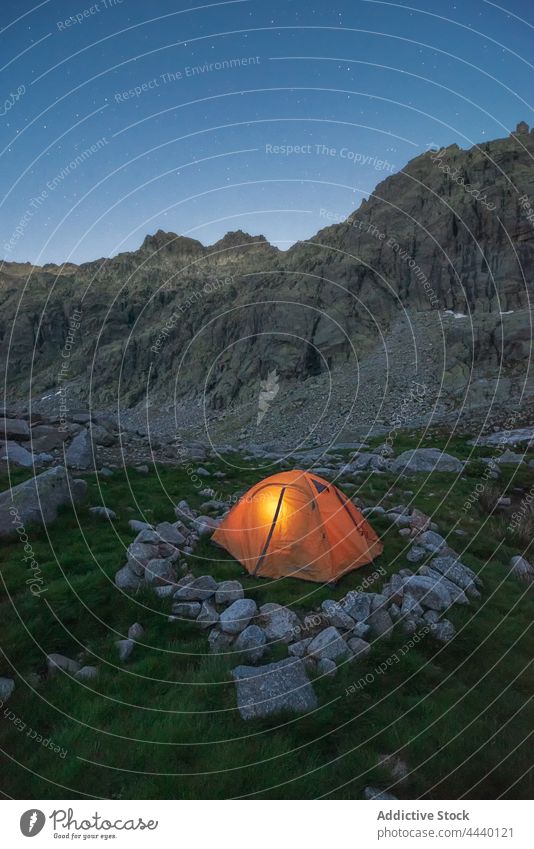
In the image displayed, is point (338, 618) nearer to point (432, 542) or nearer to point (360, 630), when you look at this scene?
point (360, 630)

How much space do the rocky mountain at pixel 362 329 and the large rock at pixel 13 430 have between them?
21363 millimetres

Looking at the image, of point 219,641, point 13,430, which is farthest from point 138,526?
point 13,430

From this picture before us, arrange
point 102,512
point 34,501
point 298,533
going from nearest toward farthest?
point 298,533 → point 34,501 → point 102,512

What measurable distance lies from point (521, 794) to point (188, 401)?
6721 cm

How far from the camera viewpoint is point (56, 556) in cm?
850

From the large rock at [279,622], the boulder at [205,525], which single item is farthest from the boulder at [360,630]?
the boulder at [205,525]

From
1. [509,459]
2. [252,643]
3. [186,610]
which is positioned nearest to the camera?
[252,643]

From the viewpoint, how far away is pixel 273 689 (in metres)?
5.32

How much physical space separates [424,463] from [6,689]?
49.0ft

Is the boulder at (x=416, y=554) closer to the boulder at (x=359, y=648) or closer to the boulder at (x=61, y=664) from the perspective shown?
the boulder at (x=359, y=648)

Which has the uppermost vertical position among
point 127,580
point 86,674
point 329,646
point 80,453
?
point 80,453

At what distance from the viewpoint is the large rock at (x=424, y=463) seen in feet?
53.0
